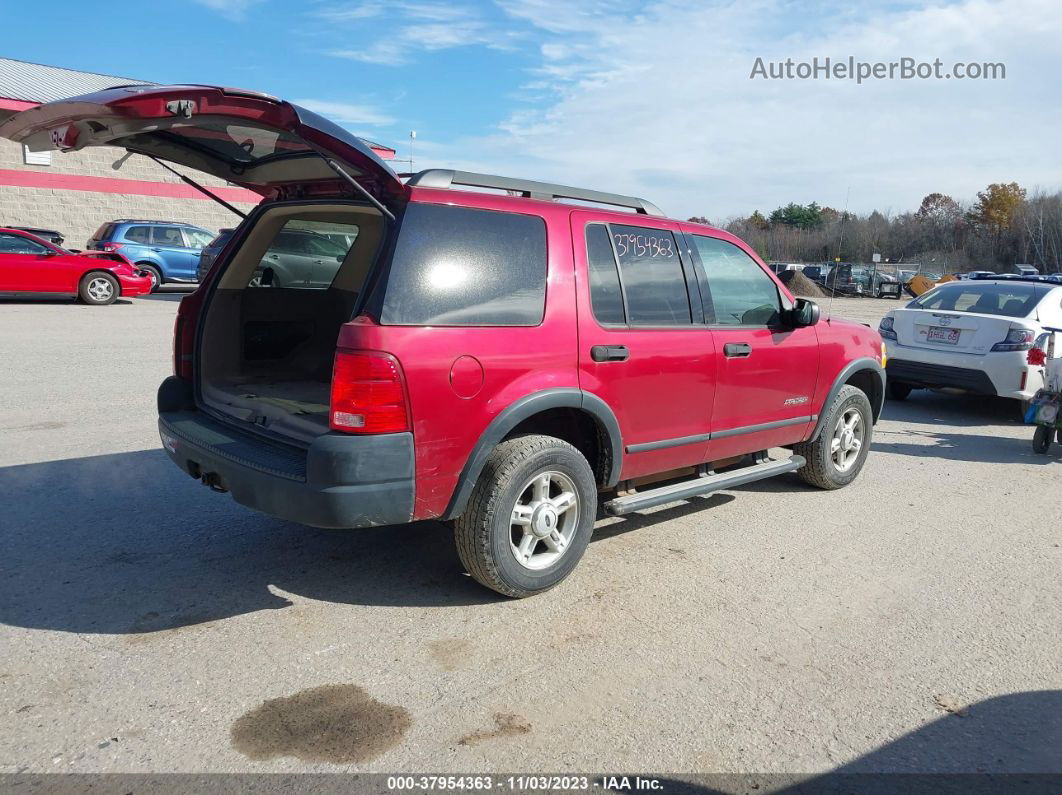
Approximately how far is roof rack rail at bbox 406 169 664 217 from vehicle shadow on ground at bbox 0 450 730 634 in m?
1.95

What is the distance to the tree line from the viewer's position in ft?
190

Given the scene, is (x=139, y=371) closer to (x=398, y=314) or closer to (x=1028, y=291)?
(x=398, y=314)

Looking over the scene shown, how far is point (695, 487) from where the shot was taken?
4969 millimetres

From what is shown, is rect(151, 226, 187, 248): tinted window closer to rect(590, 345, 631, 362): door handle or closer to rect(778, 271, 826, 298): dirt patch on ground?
rect(590, 345, 631, 362): door handle

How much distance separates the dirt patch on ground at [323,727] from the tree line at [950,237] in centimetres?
5722

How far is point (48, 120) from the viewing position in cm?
368

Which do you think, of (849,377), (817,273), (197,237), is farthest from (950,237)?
(849,377)

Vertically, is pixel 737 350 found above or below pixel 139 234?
below

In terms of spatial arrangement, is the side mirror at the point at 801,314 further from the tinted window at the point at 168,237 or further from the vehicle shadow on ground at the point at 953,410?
the tinted window at the point at 168,237

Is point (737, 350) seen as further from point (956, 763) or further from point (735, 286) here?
point (956, 763)

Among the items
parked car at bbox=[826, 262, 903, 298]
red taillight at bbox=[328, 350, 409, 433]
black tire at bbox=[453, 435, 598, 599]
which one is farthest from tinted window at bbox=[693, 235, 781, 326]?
parked car at bbox=[826, 262, 903, 298]

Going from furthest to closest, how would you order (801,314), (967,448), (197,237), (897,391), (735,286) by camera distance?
(197,237) < (897,391) < (967,448) < (801,314) < (735,286)

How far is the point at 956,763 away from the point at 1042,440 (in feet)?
18.9

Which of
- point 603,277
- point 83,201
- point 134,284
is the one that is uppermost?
point 83,201
